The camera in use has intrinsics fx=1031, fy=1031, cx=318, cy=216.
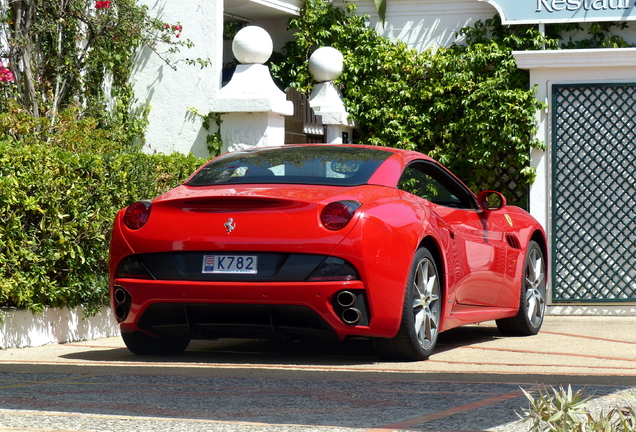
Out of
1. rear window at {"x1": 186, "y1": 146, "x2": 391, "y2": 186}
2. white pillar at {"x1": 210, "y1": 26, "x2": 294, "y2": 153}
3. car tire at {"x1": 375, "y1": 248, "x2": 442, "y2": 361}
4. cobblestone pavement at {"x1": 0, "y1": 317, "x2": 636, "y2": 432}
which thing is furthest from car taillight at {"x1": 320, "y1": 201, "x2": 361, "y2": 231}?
white pillar at {"x1": 210, "y1": 26, "x2": 294, "y2": 153}

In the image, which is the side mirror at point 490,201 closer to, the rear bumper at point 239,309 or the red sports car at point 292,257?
the red sports car at point 292,257

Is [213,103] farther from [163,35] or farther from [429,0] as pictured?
[429,0]

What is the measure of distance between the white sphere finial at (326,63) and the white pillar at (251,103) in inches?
46.7

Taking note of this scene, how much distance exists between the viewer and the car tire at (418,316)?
600cm

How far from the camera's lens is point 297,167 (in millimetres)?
6543

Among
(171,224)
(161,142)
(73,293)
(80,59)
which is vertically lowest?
(73,293)

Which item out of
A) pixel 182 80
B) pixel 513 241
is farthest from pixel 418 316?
pixel 182 80

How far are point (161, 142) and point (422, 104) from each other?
10.7ft

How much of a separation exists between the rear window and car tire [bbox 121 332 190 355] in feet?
3.33

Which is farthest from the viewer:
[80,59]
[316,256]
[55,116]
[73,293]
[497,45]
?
[497,45]

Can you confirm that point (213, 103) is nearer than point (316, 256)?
No

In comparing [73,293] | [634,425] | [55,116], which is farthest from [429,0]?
[634,425]

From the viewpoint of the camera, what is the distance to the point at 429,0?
13008 millimetres

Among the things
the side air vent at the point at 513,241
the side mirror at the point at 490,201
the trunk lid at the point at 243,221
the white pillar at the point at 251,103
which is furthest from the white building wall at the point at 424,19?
the trunk lid at the point at 243,221
